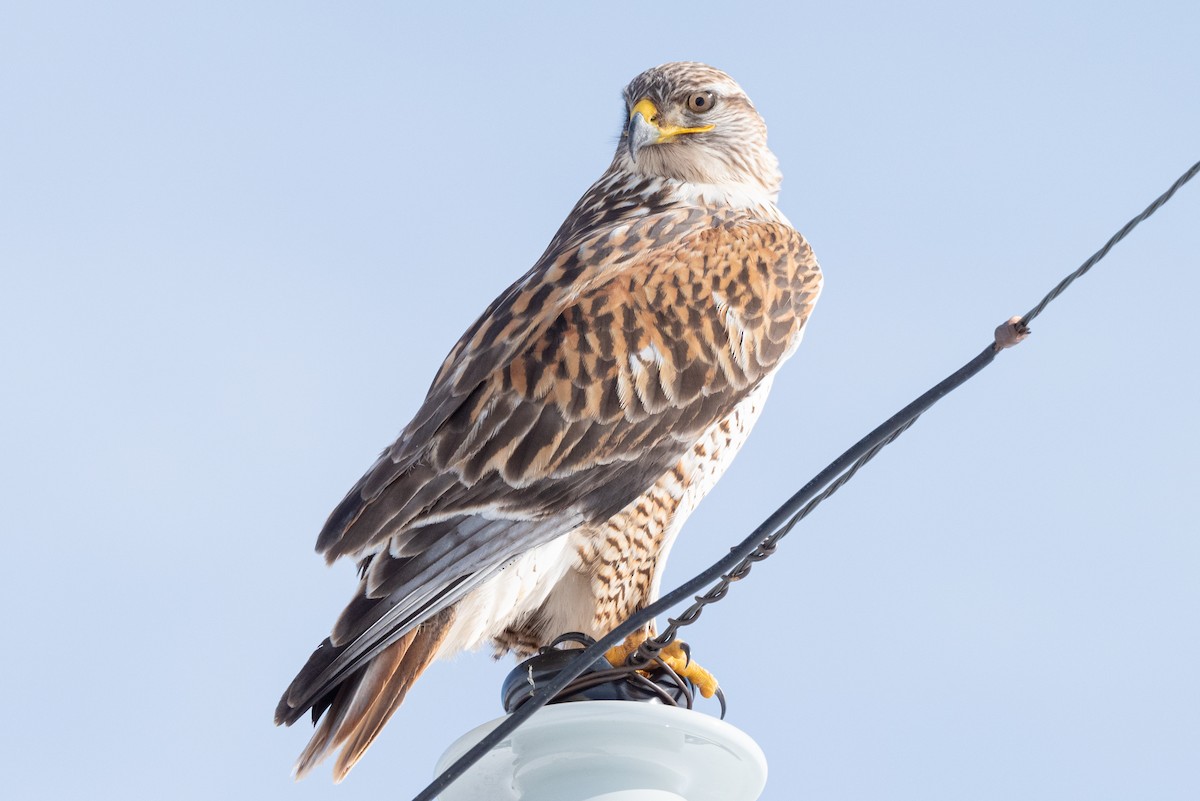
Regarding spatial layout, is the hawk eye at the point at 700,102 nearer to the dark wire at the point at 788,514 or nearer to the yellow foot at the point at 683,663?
the yellow foot at the point at 683,663

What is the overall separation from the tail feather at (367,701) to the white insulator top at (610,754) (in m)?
0.53

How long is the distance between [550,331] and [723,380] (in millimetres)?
542

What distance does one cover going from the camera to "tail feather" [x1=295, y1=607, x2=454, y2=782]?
3.68 m

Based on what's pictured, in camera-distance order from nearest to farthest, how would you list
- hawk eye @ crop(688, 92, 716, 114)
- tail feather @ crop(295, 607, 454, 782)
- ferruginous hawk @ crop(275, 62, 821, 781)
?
1. tail feather @ crop(295, 607, 454, 782)
2. ferruginous hawk @ crop(275, 62, 821, 781)
3. hawk eye @ crop(688, 92, 716, 114)

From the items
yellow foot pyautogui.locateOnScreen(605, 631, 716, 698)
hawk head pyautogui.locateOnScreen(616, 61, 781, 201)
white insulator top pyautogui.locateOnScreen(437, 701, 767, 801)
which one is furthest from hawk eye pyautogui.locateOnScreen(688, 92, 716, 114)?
white insulator top pyautogui.locateOnScreen(437, 701, 767, 801)

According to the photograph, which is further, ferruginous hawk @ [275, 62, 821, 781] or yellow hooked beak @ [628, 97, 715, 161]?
yellow hooked beak @ [628, 97, 715, 161]

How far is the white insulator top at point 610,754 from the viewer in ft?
10.3

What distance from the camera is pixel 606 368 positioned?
453cm

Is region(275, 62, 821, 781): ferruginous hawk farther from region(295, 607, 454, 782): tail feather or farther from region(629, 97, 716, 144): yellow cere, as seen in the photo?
region(629, 97, 716, 144): yellow cere

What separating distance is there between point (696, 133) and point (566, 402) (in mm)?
1641

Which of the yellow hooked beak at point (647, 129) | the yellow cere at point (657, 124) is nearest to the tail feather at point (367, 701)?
the yellow hooked beak at point (647, 129)

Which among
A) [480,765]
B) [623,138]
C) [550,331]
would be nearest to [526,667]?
[480,765]

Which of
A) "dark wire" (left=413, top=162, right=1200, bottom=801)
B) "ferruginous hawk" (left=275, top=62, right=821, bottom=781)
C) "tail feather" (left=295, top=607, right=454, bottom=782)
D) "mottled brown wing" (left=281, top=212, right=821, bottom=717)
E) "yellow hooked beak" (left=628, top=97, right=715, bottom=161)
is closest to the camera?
"dark wire" (left=413, top=162, right=1200, bottom=801)

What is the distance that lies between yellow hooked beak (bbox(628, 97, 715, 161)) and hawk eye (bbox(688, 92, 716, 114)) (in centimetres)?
9
